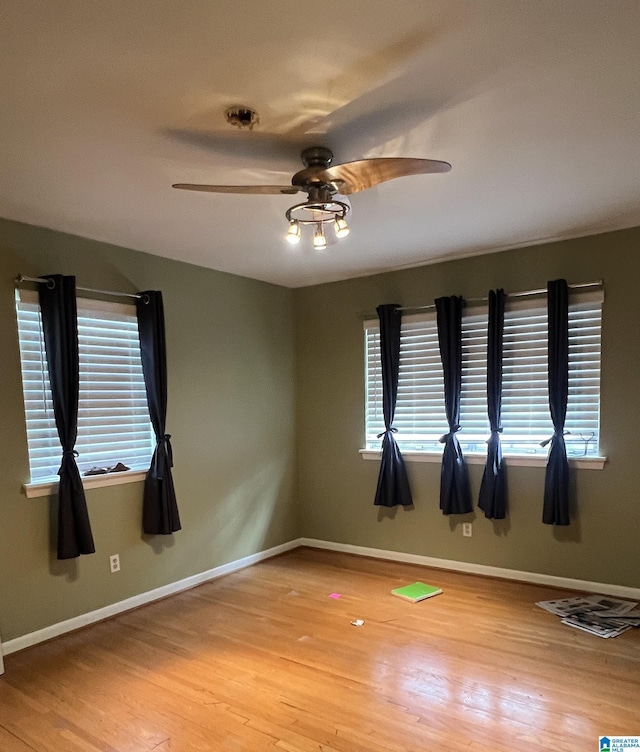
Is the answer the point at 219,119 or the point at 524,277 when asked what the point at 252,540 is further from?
the point at 219,119

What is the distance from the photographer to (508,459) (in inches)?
→ 157

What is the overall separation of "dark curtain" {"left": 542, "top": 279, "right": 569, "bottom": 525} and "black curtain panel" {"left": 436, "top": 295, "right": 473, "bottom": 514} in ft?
2.03

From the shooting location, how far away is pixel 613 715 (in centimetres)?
231

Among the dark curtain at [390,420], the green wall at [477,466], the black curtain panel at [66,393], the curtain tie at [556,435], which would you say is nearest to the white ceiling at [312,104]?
the black curtain panel at [66,393]

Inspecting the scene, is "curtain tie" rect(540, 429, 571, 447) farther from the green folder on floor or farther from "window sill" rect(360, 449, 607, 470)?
the green folder on floor

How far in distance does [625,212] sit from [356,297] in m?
2.19

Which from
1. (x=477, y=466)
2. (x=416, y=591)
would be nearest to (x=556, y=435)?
(x=477, y=466)

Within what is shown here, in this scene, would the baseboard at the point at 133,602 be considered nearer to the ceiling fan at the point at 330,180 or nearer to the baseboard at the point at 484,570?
the baseboard at the point at 484,570

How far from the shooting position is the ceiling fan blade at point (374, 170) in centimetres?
193

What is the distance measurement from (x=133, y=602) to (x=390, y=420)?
236cm

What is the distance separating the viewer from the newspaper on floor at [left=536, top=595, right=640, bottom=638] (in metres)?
3.15

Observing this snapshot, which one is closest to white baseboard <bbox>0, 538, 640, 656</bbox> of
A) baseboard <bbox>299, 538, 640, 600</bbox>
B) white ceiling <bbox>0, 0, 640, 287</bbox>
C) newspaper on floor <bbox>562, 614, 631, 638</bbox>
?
baseboard <bbox>299, 538, 640, 600</bbox>

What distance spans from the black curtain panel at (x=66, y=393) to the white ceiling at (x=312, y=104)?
1.50ft

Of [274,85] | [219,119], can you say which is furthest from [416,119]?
[219,119]
